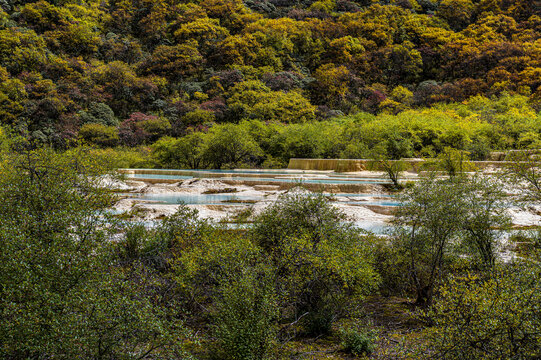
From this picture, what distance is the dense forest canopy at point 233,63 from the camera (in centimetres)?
2997

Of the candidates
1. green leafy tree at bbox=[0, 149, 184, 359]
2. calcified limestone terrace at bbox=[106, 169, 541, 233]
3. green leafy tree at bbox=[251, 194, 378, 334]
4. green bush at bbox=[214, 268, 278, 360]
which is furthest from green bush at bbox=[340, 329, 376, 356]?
calcified limestone terrace at bbox=[106, 169, 541, 233]

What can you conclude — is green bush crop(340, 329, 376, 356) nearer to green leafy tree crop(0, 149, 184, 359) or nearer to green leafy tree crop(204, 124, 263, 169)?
green leafy tree crop(0, 149, 184, 359)

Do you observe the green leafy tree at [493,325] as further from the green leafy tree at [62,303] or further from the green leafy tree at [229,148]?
the green leafy tree at [229,148]

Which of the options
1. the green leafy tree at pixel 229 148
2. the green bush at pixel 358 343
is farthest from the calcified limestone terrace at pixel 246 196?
the green leafy tree at pixel 229 148

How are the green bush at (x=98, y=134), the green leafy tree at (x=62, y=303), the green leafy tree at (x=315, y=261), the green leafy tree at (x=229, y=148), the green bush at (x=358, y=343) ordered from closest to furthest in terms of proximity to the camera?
the green leafy tree at (x=62, y=303), the green bush at (x=358, y=343), the green leafy tree at (x=315, y=261), the green leafy tree at (x=229, y=148), the green bush at (x=98, y=134)

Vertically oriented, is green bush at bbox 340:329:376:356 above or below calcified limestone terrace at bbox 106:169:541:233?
below

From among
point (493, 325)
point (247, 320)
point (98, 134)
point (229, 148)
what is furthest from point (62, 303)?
point (98, 134)

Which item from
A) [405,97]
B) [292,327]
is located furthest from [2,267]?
[405,97]

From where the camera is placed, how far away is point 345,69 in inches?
1484

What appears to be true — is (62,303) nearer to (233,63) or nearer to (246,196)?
(246,196)

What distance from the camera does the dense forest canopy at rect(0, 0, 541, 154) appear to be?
2997 cm

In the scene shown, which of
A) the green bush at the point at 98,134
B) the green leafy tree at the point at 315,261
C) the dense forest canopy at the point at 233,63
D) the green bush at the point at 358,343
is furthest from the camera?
the dense forest canopy at the point at 233,63

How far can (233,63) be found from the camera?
123 feet

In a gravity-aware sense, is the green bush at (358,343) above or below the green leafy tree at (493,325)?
below
